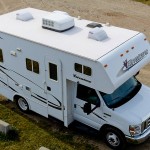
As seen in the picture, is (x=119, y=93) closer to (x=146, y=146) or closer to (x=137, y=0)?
(x=146, y=146)

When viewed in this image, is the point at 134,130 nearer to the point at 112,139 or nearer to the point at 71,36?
the point at 112,139

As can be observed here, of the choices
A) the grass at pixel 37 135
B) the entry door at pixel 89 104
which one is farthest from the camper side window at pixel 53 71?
the grass at pixel 37 135

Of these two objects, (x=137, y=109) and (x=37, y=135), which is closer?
(x=137, y=109)

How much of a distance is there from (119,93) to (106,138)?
143 centimetres

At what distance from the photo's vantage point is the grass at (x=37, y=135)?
38.0 feet

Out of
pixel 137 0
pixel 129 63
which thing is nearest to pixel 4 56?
pixel 129 63

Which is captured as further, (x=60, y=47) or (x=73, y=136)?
(x=73, y=136)

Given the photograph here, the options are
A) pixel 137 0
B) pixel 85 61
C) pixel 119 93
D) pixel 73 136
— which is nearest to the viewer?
pixel 85 61

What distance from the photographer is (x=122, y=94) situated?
36.9 ft

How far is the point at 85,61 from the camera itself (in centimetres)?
1021

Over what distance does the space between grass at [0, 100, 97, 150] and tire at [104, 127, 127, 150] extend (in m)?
0.52

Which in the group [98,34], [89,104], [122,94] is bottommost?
[89,104]

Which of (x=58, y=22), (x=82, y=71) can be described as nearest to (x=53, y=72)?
(x=82, y=71)

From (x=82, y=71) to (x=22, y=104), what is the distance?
3.62m
